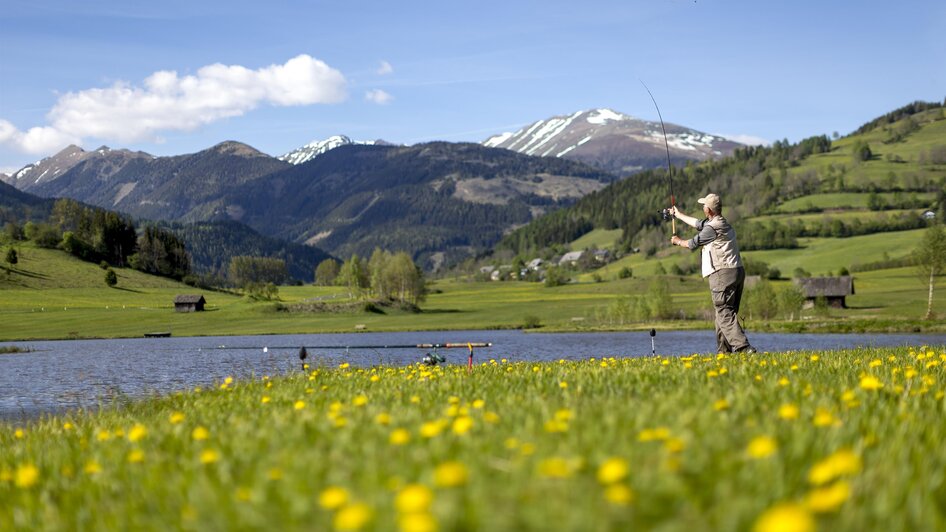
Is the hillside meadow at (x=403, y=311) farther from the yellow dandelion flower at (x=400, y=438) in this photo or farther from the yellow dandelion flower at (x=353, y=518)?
the yellow dandelion flower at (x=353, y=518)

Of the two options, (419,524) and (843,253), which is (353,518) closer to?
(419,524)

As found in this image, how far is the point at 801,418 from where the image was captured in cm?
590

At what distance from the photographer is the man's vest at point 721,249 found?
17.2 metres

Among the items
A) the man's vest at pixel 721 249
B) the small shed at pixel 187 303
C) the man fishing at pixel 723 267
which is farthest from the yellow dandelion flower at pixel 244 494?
the small shed at pixel 187 303

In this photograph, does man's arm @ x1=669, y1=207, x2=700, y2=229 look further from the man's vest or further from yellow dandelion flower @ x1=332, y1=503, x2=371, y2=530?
yellow dandelion flower @ x1=332, y1=503, x2=371, y2=530

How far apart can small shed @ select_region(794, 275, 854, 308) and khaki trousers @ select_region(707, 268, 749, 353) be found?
111 metres

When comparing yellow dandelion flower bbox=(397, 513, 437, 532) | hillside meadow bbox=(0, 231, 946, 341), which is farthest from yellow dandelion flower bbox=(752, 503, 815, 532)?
hillside meadow bbox=(0, 231, 946, 341)

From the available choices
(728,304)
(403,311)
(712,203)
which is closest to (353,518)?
(712,203)

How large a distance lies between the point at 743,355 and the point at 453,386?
260 inches

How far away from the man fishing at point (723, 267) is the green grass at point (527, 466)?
8556 millimetres

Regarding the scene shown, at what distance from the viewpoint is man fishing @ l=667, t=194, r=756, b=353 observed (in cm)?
1716

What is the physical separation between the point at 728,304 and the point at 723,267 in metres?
0.79

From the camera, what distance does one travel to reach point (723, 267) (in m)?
17.4

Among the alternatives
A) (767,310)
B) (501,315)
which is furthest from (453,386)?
(501,315)
